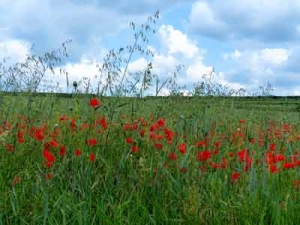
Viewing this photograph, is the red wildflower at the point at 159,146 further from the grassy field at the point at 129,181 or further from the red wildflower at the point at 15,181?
the red wildflower at the point at 15,181

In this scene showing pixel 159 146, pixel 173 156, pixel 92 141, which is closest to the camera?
pixel 92 141

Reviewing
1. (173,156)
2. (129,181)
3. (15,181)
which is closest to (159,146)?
(173,156)

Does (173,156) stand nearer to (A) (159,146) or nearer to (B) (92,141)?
(A) (159,146)

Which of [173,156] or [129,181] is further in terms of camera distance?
[173,156]

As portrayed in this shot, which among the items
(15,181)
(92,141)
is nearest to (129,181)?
(92,141)

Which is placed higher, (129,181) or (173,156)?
(173,156)

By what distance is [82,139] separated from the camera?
3795 mm

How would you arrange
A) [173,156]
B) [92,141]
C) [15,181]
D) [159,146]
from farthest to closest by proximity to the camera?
[159,146], [173,156], [92,141], [15,181]

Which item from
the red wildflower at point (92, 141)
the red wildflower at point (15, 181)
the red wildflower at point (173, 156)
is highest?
the red wildflower at point (92, 141)

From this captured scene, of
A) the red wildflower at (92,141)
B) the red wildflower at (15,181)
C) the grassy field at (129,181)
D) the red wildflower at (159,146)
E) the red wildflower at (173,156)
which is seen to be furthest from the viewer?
the red wildflower at (159,146)

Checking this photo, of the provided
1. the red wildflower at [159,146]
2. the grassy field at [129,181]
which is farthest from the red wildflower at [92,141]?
the red wildflower at [159,146]

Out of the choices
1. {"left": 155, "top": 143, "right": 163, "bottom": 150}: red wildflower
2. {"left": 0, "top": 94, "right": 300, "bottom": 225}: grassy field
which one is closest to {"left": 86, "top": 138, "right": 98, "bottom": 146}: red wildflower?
{"left": 0, "top": 94, "right": 300, "bottom": 225}: grassy field

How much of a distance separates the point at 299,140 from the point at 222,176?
7.69 feet

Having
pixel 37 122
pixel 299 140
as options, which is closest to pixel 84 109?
pixel 37 122
